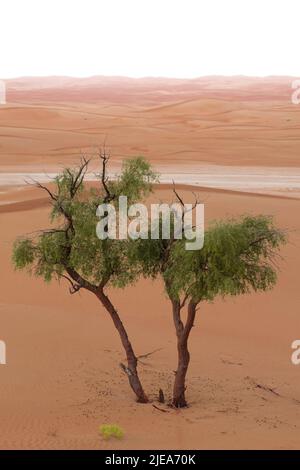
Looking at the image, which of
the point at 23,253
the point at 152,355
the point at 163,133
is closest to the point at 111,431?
the point at 23,253

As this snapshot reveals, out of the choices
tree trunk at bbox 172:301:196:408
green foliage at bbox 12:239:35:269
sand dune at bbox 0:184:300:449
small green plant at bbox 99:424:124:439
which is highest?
green foliage at bbox 12:239:35:269

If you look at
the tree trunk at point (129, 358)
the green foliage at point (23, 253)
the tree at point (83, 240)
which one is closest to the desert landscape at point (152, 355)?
the tree trunk at point (129, 358)

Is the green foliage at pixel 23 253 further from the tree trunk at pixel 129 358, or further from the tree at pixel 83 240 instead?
the tree trunk at pixel 129 358

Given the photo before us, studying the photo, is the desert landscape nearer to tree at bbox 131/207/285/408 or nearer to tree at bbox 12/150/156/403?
tree at bbox 131/207/285/408

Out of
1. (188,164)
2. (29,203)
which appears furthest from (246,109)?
(29,203)

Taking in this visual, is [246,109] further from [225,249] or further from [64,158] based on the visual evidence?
[225,249]

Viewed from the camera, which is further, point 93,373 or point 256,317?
point 256,317

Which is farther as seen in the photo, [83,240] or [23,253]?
[23,253]

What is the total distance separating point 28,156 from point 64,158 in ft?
8.71

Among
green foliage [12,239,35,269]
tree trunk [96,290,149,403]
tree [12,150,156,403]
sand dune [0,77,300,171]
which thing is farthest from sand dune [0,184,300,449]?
sand dune [0,77,300,171]

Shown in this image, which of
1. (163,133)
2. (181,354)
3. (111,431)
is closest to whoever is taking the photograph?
(111,431)

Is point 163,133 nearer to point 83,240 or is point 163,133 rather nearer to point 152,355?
point 152,355
